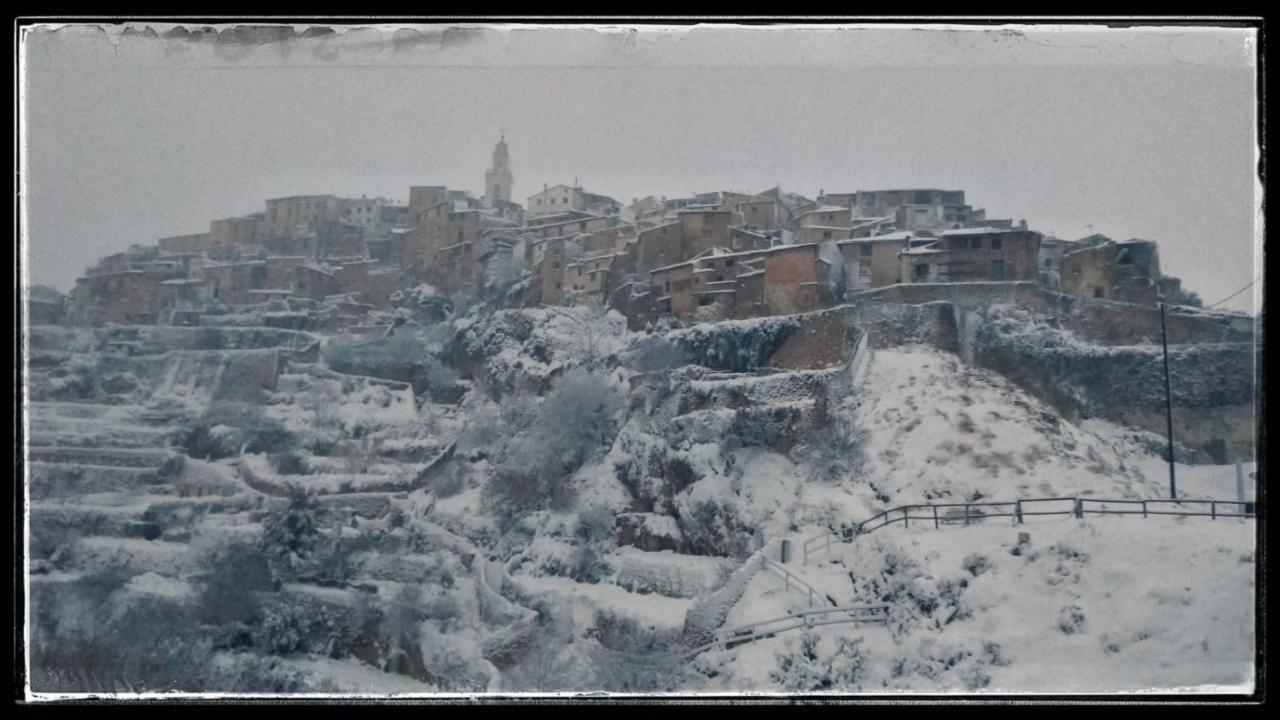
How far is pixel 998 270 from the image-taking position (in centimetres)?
1162

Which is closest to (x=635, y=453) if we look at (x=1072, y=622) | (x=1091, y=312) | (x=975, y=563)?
(x=975, y=563)

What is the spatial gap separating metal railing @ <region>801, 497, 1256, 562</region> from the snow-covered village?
0.10 ft

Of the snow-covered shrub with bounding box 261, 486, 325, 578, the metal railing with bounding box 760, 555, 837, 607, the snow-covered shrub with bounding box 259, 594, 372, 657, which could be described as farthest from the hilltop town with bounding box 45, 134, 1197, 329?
the snow-covered shrub with bounding box 259, 594, 372, 657

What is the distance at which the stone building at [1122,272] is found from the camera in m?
11.0

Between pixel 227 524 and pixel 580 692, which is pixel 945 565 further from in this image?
pixel 227 524

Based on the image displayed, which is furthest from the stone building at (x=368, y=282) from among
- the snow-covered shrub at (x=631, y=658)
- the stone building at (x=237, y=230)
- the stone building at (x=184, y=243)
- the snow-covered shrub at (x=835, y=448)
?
the snow-covered shrub at (x=835, y=448)

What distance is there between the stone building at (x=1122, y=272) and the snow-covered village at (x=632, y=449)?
0.03m

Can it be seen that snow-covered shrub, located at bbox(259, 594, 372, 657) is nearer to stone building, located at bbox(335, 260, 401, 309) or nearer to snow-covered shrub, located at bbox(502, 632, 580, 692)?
snow-covered shrub, located at bbox(502, 632, 580, 692)

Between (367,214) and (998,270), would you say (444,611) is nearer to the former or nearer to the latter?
(367,214)

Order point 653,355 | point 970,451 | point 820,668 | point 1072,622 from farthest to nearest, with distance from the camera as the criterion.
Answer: point 653,355, point 970,451, point 820,668, point 1072,622

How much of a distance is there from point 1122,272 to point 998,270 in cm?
115

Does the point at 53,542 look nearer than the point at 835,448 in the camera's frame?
Yes

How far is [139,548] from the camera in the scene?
11.4 meters

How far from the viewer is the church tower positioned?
11617 millimetres
